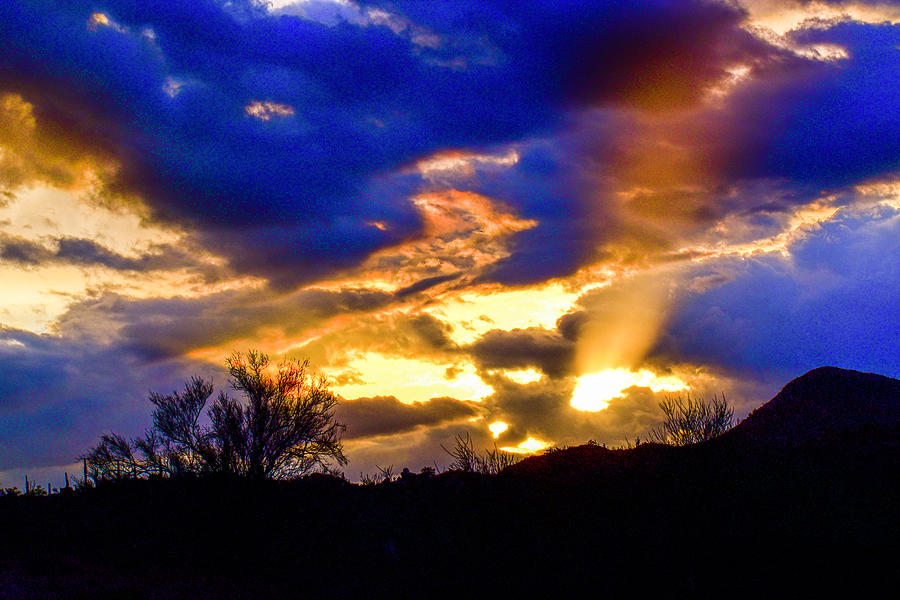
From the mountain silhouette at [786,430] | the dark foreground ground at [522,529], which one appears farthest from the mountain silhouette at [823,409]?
the dark foreground ground at [522,529]

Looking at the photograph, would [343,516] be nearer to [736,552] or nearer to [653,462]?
[653,462]

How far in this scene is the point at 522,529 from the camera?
67.7 feet

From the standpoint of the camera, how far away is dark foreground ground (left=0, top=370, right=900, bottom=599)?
58.7ft

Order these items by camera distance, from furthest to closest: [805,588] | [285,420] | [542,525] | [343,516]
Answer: [285,420] < [343,516] < [542,525] < [805,588]

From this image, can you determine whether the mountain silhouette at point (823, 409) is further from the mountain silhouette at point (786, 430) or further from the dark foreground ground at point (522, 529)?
the dark foreground ground at point (522, 529)

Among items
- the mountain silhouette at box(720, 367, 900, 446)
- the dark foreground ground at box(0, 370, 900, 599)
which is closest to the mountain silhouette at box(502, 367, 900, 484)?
the mountain silhouette at box(720, 367, 900, 446)

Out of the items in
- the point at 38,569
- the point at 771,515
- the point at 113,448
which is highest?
the point at 113,448

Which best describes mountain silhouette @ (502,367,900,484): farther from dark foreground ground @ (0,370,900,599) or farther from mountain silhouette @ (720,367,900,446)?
dark foreground ground @ (0,370,900,599)

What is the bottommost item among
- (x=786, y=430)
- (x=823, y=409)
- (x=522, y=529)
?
(x=522, y=529)

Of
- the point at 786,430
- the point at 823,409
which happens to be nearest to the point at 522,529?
the point at 786,430

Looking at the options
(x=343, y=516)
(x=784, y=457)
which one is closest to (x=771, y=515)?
(x=784, y=457)

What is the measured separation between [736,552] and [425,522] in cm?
1013

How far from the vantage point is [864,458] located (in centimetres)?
2469

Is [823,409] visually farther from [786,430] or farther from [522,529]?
[522,529]
